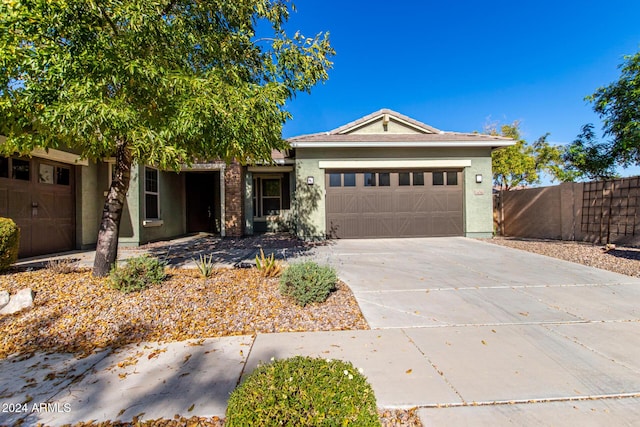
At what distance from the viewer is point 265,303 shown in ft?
14.1

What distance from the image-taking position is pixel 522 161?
18.3 meters

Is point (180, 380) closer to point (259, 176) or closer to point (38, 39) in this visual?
point (38, 39)

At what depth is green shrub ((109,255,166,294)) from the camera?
14.6 ft

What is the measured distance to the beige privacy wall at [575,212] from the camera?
865cm

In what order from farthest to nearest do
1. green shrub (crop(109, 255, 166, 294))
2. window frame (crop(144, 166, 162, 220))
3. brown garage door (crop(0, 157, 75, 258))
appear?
window frame (crop(144, 166, 162, 220)) → brown garage door (crop(0, 157, 75, 258)) → green shrub (crop(109, 255, 166, 294))

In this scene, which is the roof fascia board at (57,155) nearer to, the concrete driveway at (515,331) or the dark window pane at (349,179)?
the concrete driveway at (515,331)

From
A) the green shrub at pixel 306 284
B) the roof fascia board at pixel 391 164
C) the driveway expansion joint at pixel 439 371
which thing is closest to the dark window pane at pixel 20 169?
the green shrub at pixel 306 284

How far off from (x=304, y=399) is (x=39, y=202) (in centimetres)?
967

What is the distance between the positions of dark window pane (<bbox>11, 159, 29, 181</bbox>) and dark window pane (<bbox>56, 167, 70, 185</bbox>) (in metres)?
0.91

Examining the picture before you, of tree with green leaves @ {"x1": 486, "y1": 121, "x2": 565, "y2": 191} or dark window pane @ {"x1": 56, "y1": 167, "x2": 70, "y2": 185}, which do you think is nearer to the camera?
dark window pane @ {"x1": 56, "y1": 167, "x2": 70, "y2": 185}

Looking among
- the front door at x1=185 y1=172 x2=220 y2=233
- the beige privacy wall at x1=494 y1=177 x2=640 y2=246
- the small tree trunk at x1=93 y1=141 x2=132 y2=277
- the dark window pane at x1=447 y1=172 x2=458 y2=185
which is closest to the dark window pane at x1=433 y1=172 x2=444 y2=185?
the dark window pane at x1=447 y1=172 x2=458 y2=185

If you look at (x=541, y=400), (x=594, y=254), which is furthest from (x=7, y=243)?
(x=594, y=254)

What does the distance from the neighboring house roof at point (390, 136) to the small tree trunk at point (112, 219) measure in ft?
20.1

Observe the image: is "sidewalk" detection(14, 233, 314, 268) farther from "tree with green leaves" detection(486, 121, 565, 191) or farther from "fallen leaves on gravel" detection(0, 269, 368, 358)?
"tree with green leaves" detection(486, 121, 565, 191)
